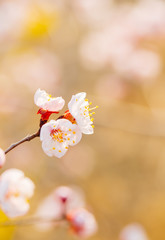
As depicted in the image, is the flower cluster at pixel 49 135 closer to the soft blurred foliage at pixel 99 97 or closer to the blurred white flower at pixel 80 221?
the blurred white flower at pixel 80 221

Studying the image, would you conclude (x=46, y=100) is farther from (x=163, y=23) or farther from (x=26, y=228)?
(x=163, y=23)

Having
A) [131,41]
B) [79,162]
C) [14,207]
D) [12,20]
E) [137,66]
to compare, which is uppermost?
[12,20]

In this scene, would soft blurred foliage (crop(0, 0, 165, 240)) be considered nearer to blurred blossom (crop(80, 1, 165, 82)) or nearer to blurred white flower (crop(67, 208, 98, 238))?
blurred blossom (crop(80, 1, 165, 82))

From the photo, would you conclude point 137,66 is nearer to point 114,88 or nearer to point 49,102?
point 114,88

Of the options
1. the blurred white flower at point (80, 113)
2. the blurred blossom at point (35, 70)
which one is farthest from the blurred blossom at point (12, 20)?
the blurred white flower at point (80, 113)

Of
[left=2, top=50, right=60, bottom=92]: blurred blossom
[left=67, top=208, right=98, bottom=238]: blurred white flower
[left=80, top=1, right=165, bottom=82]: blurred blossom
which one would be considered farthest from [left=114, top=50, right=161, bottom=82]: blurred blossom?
[left=67, top=208, right=98, bottom=238]: blurred white flower

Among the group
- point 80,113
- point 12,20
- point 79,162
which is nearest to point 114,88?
point 79,162
